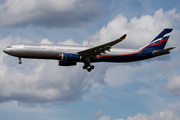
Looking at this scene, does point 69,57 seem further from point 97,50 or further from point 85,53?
point 97,50

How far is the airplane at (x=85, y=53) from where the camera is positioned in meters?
44.2

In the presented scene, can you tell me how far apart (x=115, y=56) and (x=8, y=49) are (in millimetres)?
18751

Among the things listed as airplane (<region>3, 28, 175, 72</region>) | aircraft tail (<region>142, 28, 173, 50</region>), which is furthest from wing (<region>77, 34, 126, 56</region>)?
aircraft tail (<region>142, 28, 173, 50</region>)

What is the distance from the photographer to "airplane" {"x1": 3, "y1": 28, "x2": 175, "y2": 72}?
4425 cm

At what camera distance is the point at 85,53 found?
45.6 m

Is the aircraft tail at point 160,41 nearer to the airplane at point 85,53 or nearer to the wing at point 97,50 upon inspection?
the airplane at point 85,53

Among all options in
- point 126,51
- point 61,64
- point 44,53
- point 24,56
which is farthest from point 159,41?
point 24,56

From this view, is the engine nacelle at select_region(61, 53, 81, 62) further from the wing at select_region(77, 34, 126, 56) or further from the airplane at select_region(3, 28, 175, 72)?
the wing at select_region(77, 34, 126, 56)

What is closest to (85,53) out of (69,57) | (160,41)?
(69,57)

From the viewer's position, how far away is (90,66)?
164 feet

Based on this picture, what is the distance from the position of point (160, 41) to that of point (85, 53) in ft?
Answer: 55.4

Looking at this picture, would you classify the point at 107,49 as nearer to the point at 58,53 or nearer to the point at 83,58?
the point at 83,58

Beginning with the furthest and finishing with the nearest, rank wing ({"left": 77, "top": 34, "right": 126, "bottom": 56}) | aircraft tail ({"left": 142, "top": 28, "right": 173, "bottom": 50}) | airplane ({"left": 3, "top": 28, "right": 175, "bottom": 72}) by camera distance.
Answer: aircraft tail ({"left": 142, "top": 28, "right": 173, "bottom": 50}) < airplane ({"left": 3, "top": 28, "right": 175, "bottom": 72}) < wing ({"left": 77, "top": 34, "right": 126, "bottom": 56})

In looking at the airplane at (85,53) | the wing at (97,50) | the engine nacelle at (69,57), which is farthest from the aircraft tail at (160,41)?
the engine nacelle at (69,57)
